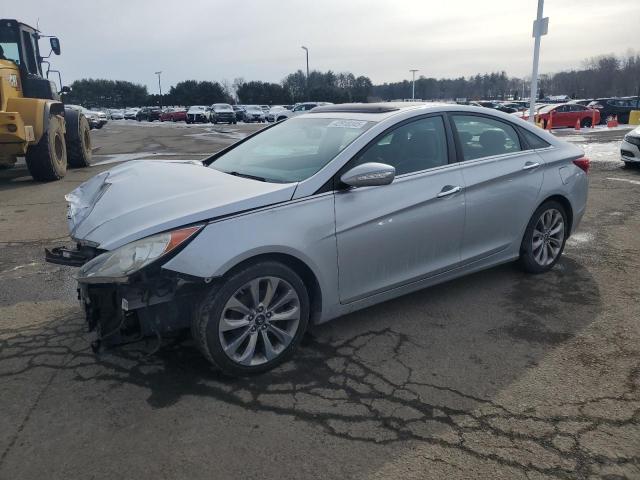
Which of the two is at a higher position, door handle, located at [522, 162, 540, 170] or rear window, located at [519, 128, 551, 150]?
rear window, located at [519, 128, 551, 150]

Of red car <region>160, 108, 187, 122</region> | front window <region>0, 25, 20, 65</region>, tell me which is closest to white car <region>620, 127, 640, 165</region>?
front window <region>0, 25, 20, 65</region>

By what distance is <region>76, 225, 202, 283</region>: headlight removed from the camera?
2.75 m

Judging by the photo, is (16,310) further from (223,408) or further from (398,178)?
(398,178)

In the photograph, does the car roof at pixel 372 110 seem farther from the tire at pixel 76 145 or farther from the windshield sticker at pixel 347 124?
the tire at pixel 76 145

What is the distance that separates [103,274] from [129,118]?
232 feet

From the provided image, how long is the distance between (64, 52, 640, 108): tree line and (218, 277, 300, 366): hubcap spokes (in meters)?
62.0

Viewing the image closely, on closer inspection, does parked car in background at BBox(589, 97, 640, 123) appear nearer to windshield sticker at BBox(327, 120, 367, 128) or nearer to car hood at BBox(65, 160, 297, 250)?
windshield sticker at BBox(327, 120, 367, 128)

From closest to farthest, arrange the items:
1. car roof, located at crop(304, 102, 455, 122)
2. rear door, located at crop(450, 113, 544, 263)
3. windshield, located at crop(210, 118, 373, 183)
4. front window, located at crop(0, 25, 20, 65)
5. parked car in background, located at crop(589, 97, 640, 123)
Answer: windshield, located at crop(210, 118, 373, 183) < car roof, located at crop(304, 102, 455, 122) < rear door, located at crop(450, 113, 544, 263) < front window, located at crop(0, 25, 20, 65) < parked car in background, located at crop(589, 97, 640, 123)

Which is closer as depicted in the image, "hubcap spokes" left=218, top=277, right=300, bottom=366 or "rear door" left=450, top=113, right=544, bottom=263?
"hubcap spokes" left=218, top=277, right=300, bottom=366

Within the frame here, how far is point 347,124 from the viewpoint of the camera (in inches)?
153

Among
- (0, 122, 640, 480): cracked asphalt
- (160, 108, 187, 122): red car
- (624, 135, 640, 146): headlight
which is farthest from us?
(160, 108, 187, 122): red car

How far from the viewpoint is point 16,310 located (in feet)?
13.5

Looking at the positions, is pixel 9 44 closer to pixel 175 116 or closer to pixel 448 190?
pixel 448 190

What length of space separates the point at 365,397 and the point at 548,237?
2.82m
